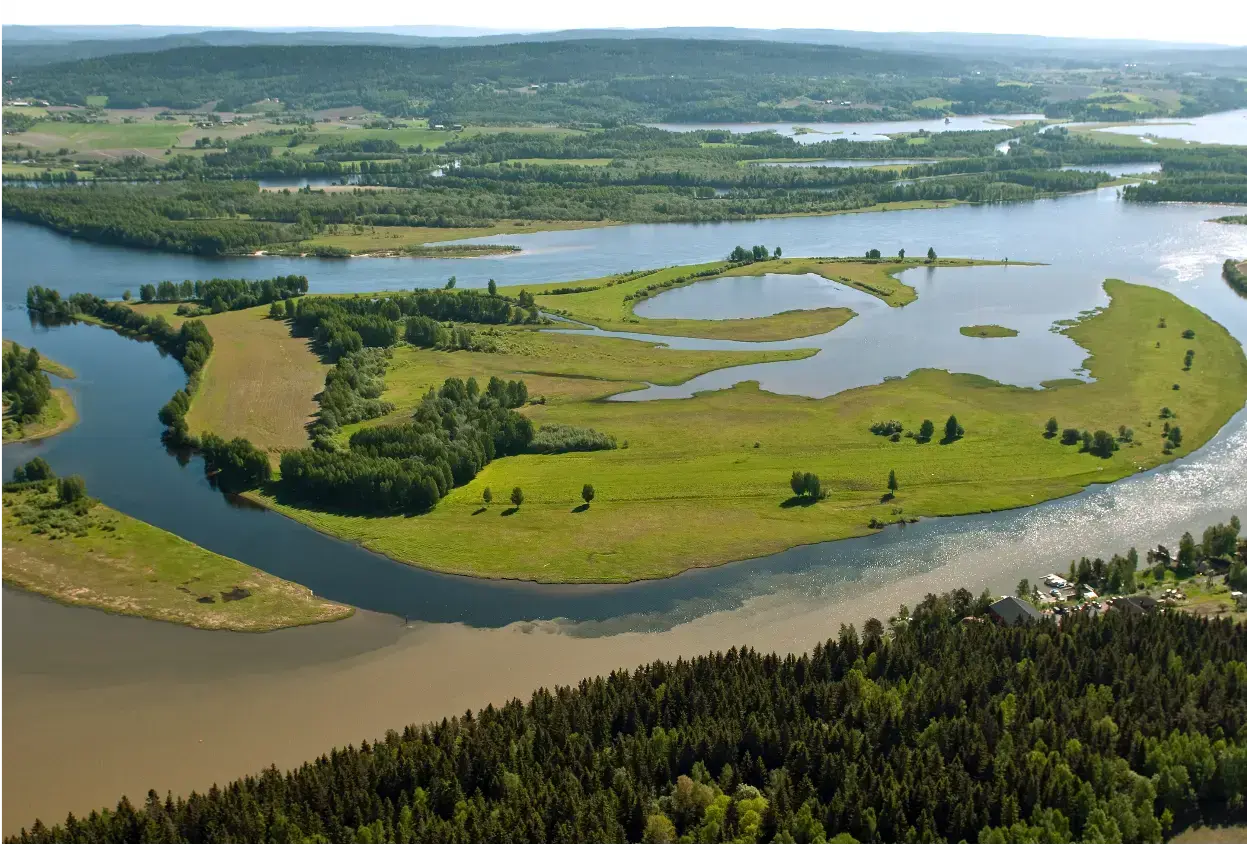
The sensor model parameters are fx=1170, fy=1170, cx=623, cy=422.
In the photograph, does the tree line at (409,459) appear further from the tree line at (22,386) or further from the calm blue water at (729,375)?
the tree line at (22,386)

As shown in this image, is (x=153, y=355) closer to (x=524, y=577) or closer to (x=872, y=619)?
(x=524, y=577)

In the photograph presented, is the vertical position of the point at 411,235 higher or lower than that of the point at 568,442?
higher

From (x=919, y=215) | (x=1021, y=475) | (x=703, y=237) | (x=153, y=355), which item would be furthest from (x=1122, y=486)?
(x=919, y=215)

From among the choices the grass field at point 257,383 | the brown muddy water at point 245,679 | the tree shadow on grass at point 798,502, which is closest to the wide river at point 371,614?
the brown muddy water at point 245,679

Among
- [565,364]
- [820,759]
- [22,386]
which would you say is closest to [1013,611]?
[820,759]

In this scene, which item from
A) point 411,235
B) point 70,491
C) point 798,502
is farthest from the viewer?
point 411,235

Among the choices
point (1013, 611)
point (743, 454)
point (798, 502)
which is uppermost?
point (743, 454)

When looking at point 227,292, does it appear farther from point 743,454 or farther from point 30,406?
point 743,454

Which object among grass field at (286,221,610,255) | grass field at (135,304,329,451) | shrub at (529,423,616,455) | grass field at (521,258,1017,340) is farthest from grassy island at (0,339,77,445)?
grass field at (286,221,610,255)
